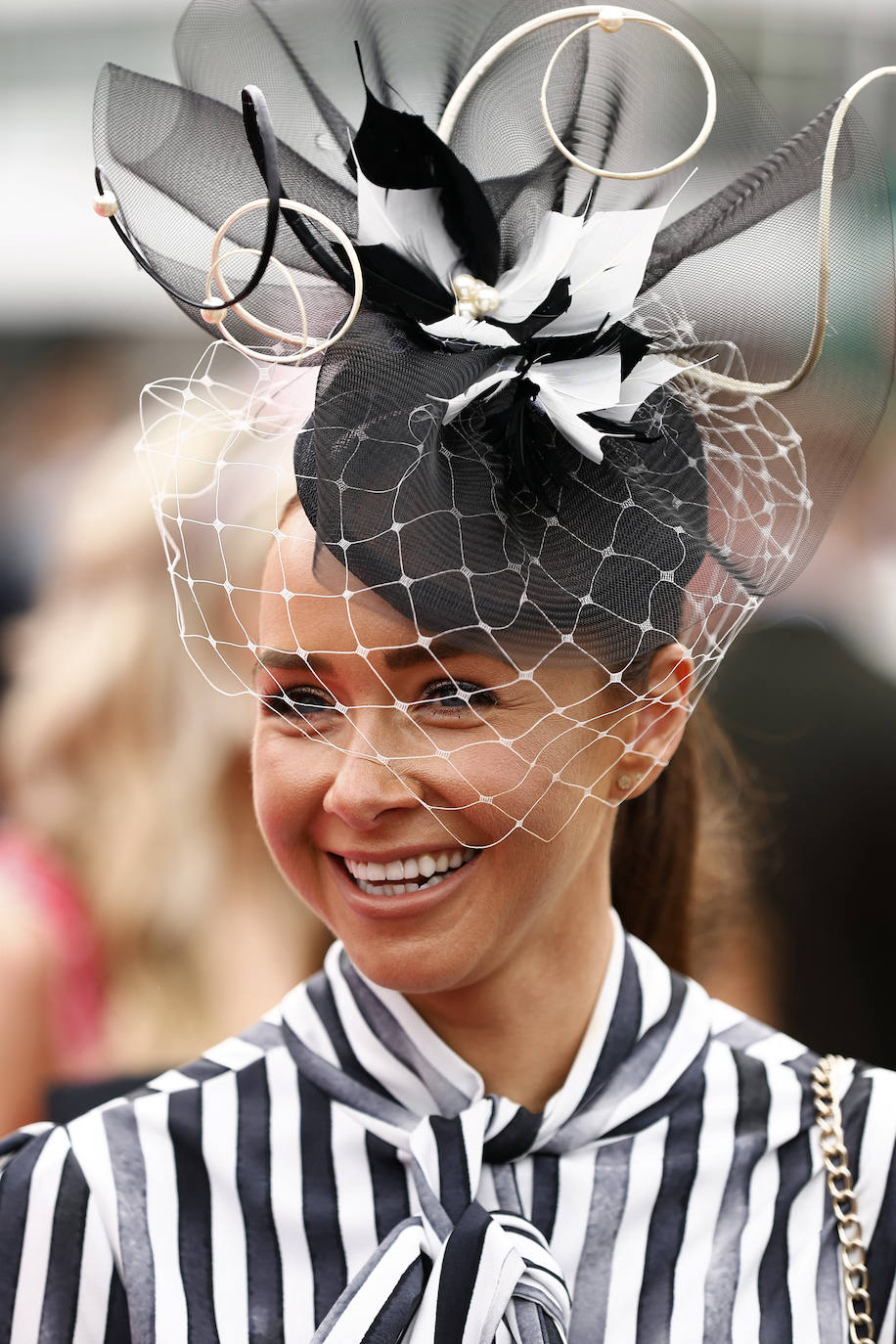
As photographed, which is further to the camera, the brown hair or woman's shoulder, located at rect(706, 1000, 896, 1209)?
the brown hair

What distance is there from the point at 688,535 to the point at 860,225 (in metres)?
0.29

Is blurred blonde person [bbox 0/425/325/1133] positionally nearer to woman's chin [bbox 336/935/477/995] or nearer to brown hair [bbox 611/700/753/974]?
brown hair [bbox 611/700/753/974]

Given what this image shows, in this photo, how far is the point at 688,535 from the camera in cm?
116

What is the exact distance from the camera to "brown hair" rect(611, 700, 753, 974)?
5.24 ft

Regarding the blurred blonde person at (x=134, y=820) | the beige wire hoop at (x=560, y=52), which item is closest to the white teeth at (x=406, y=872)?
the beige wire hoop at (x=560, y=52)

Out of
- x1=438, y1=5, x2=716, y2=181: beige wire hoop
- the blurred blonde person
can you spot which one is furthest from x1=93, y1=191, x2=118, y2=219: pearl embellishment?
Answer: the blurred blonde person

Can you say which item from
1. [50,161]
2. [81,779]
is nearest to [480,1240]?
[81,779]

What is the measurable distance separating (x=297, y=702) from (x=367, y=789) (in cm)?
11

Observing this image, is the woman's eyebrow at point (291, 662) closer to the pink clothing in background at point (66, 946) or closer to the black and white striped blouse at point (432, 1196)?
the black and white striped blouse at point (432, 1196)

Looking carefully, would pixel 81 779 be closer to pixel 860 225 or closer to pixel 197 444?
pixel 197 444

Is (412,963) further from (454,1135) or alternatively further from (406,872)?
(454,1135)

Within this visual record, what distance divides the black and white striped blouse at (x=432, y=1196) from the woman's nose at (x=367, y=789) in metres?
0.28

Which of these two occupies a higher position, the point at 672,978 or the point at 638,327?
the point at 638,327

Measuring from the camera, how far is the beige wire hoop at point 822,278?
3.69 feet
